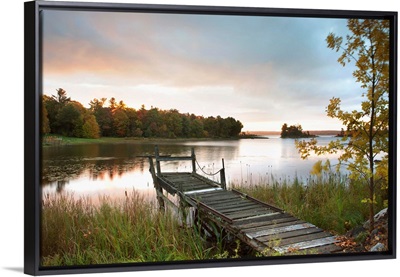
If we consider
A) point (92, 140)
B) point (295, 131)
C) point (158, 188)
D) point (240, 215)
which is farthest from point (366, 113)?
point (92, 140)

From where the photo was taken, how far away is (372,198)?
6.52 metres

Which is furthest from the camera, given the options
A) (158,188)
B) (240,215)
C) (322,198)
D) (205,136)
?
(322,198)

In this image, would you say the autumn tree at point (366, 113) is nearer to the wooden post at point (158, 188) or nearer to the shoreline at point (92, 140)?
the shoreline at point (92, 140)

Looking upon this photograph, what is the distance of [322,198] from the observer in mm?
6605

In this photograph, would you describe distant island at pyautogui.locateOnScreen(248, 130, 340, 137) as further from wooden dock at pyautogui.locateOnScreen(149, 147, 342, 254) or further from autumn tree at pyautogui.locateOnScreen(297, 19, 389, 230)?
wooden dock at pyautogui.locateOnScreen(149, 147, 342, 254)

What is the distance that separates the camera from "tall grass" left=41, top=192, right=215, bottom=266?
5.71 metres

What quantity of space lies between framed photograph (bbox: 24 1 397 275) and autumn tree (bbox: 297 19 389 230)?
17 millimetres

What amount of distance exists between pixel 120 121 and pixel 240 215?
5.74ft

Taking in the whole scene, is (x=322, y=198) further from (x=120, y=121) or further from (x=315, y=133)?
(x=120, y=121)

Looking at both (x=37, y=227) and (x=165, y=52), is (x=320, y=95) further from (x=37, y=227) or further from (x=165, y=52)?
(x=37, y=227)

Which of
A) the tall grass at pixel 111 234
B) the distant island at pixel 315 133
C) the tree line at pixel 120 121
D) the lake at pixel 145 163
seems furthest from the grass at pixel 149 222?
the tree line at pixel 120 121

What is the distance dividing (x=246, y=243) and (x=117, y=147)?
5.82 feet

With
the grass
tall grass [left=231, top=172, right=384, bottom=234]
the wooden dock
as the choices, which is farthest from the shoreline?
tall grass [left=231, top=172, right=384, bottom=234]

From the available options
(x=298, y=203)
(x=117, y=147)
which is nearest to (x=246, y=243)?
(x=298, y=203)
